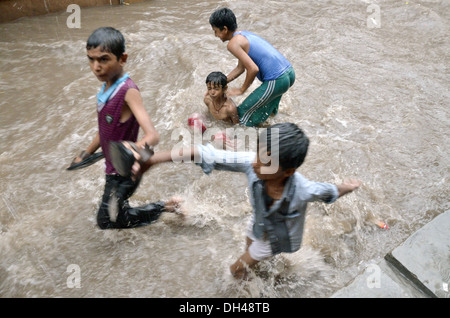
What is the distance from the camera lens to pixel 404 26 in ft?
22.5

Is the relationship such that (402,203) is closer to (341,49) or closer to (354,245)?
(354,245)

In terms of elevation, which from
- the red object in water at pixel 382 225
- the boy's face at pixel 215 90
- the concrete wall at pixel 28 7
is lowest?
the red object in water at pixel 382 225

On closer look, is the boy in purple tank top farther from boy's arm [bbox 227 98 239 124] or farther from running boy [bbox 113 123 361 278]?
boy's arm [bbox 227 98 239 124]

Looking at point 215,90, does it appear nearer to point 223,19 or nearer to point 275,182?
point 223,19

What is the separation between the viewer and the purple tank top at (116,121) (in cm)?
212

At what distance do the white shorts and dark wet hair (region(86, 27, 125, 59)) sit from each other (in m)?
1.26

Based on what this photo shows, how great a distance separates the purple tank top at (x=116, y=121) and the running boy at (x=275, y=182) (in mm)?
477

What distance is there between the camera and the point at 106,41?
206 centimetres

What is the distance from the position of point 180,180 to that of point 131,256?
3.30 ft

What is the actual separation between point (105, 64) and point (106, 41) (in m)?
0.13

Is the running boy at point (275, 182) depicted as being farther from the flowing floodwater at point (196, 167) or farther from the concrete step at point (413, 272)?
the flowing floodwater at point (196, 167)

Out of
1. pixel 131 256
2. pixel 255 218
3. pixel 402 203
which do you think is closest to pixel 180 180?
pixel 131 256

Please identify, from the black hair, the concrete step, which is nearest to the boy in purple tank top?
the black hair

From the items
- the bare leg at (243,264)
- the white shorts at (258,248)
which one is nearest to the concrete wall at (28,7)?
the bare leg at (243,264)
